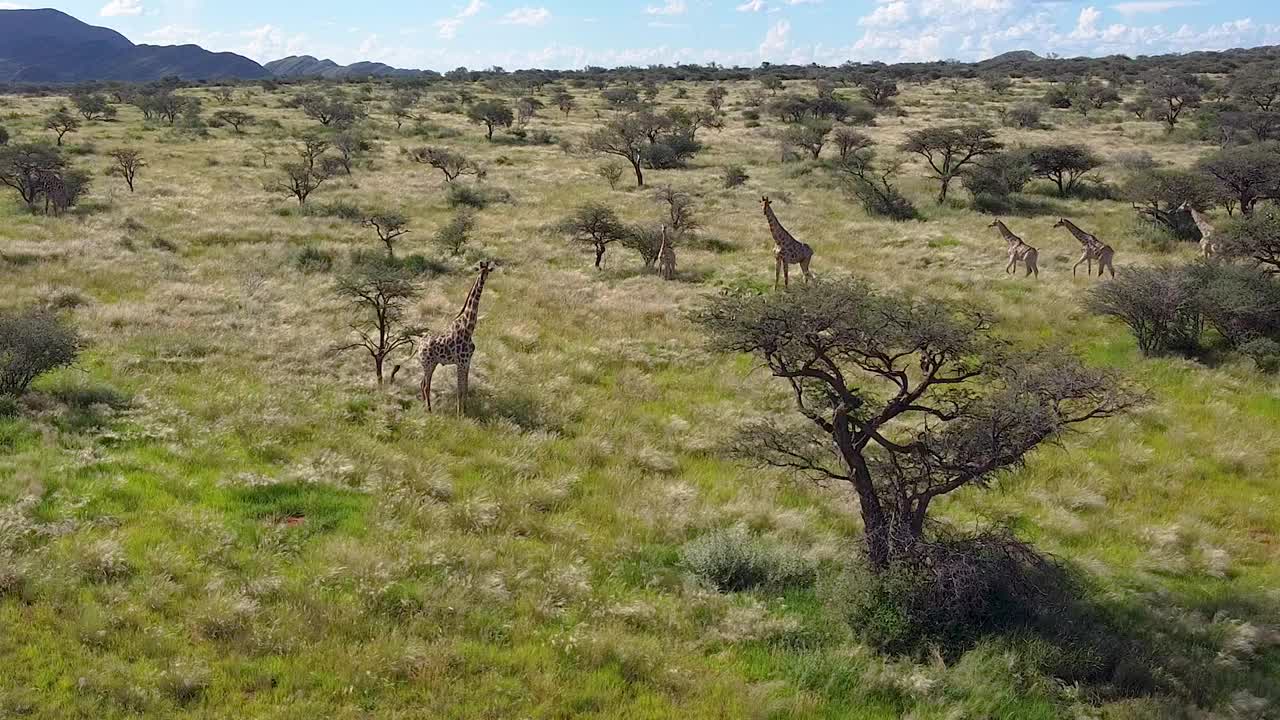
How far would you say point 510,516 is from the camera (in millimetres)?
11352

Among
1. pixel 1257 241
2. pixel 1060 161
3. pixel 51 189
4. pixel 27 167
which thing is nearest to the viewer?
pixel 1257 241

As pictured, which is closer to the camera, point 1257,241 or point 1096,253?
point 1257,241

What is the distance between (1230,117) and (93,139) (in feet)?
221

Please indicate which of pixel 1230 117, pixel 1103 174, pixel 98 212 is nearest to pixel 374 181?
pixel 98 212

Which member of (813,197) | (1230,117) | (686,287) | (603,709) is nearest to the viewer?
(603,709)

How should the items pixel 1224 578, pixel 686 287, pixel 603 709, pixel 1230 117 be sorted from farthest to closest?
1. pixel 1230 117
2. pixel 686 287
3. pixel 1224 578
4. pixel 603 709

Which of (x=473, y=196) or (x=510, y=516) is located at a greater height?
(x=473, y=196)

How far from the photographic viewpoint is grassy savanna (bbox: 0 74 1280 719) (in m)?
7.88

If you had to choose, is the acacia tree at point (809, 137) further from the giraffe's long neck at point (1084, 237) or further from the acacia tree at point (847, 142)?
the giraffe's long neck at point (1084, 237)

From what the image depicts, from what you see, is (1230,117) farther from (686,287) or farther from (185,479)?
(185,479)

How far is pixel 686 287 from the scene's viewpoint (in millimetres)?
24984

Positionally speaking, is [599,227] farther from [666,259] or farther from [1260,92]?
[1260,92]

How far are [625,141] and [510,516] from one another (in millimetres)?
37351

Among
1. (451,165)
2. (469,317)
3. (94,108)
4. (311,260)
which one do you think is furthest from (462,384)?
(94,108)
